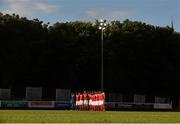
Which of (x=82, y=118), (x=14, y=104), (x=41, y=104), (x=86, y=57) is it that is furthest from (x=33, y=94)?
(x=82, y=118)

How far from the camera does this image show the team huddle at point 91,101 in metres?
42.7

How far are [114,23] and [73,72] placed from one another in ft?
50.7

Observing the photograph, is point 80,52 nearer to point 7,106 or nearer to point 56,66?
point 56,66

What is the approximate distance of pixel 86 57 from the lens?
7519cm

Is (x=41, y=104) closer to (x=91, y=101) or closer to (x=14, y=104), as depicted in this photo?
(x=14, y=104)

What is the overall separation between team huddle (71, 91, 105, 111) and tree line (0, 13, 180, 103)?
76.0 ft

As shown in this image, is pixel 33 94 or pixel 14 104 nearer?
pixel 14 104

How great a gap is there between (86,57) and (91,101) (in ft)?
99.6

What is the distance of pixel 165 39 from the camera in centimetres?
8169

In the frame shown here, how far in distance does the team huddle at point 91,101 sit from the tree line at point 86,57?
2318 cm

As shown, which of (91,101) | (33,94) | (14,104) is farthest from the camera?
(33,94)

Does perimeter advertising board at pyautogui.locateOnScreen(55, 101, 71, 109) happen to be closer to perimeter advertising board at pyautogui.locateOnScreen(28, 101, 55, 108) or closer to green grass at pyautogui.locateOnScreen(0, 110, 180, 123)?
perimeter advertising board at pyautogui.locateOnScreen(28, 101, 55, 108)

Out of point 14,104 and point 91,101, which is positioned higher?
point 91,101

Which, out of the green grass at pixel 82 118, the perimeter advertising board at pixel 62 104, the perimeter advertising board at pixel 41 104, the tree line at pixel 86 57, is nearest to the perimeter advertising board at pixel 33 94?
the perimeter advertising board at pixel 41 104
